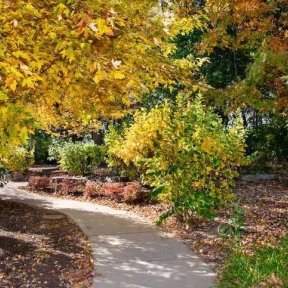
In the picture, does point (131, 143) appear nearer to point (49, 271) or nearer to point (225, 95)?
point (225, 95)

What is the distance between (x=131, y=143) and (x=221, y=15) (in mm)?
3982

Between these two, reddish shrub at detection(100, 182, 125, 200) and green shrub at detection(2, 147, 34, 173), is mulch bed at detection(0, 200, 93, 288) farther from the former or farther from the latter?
green shrub at detection(2, 147, 34, 173)

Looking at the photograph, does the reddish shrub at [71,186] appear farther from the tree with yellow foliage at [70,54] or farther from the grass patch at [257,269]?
the grass patch at [257,269]

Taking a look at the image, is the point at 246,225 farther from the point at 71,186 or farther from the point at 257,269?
the point at 71,186

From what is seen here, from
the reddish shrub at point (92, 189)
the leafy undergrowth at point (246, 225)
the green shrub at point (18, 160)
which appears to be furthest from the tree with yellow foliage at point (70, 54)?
the green shrub at point (18, 160)

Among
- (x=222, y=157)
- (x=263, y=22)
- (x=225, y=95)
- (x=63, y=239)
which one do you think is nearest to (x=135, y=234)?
(x=63, y=239)

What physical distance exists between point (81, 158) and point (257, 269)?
13955 millimetres

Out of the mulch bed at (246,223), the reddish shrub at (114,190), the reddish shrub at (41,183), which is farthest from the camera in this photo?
the reddish shrub at (41,183)

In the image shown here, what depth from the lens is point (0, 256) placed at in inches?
270

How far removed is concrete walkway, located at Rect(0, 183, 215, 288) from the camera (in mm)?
5398

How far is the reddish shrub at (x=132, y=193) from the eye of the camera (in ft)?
38.4

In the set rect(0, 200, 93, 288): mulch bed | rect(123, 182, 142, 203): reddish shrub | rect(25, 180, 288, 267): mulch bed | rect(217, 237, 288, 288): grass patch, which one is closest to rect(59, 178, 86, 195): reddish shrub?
rect(25, 180, 288, 267): mulch bed

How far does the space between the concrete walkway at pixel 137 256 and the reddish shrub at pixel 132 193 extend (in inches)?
49.6

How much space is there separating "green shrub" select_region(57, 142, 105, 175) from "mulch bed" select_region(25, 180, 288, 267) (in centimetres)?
520
